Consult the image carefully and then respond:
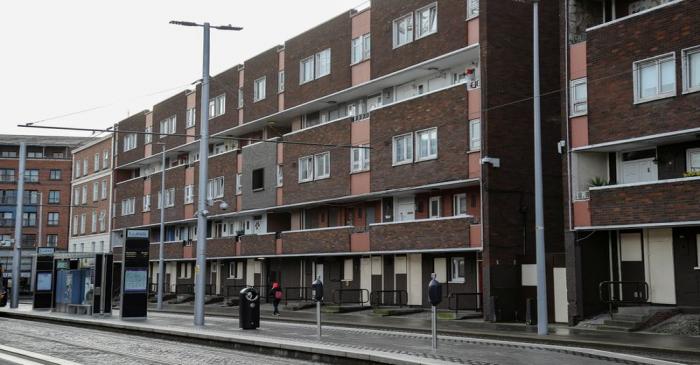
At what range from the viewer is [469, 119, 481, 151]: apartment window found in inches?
1292

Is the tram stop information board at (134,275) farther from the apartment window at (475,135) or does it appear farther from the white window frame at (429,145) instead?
the apartment window at (475,135)

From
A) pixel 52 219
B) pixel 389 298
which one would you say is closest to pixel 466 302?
pixel 389 298

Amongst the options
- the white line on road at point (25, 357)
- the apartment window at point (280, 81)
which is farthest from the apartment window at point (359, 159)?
the white line on road at point (25, 357)

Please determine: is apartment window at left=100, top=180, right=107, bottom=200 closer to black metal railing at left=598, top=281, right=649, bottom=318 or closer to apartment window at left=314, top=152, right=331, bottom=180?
apartment window at left=314, top=152, right=331, bottom=180

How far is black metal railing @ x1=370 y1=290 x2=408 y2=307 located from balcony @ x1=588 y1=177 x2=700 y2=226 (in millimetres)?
12465

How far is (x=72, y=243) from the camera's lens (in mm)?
80812

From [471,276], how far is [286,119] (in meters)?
18.3

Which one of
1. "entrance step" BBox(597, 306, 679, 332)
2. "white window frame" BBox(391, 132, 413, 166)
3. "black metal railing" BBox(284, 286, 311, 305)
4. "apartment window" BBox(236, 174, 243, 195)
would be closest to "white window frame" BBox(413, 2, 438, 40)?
"white window frame" BBox(391, 132, 413, 166)

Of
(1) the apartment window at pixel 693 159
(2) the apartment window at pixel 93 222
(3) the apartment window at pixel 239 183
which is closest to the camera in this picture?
(1) the apartment window at pixel 693 159

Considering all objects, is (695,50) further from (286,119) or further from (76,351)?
(286,119)

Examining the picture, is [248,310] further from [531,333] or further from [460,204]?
[460,204]

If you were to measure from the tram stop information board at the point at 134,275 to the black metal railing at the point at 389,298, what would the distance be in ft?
36.8

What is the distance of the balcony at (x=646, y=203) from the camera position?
24344 millimetres

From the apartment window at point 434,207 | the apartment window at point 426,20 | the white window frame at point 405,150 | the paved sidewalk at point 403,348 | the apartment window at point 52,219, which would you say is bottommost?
the paved sidewalk at point 403,348
